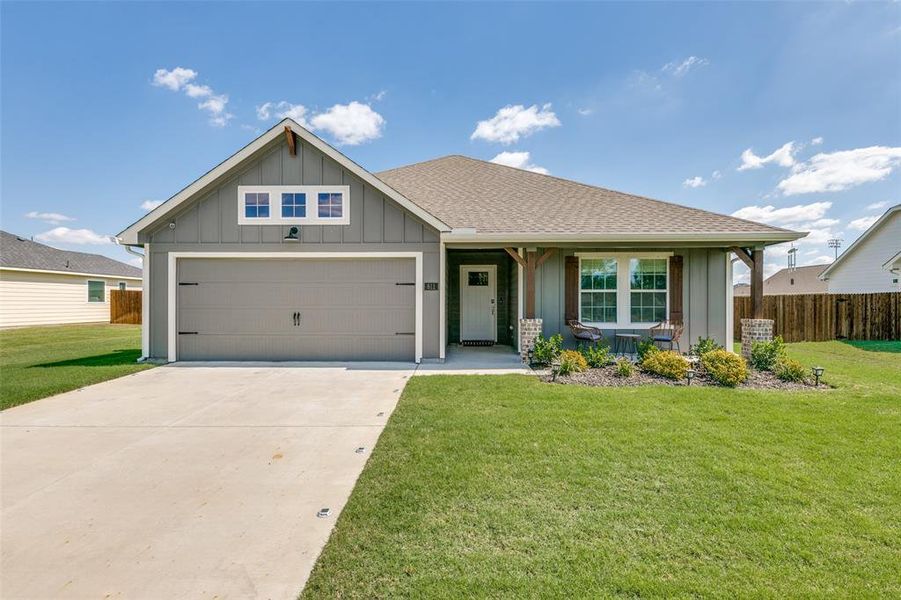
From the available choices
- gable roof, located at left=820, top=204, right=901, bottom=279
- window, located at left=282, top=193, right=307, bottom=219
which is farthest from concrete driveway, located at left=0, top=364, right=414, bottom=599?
gable roof, located at left=820, top=204, right=901, bottom=279

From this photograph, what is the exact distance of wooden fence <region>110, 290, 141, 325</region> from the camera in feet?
63.6

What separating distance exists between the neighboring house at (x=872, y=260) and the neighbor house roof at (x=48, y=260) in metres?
35.1

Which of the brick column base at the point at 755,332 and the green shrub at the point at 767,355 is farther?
the brick column base at the point at 755,332

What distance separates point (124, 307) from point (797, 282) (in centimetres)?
5055

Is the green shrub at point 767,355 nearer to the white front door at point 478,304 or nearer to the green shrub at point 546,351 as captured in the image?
the green shrub at point 546,351

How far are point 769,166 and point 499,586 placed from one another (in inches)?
821

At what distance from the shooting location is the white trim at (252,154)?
26.0 feet

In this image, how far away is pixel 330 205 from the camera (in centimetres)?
826

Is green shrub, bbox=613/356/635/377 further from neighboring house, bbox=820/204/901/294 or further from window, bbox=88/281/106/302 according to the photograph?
window, bbox=88/281/106/302

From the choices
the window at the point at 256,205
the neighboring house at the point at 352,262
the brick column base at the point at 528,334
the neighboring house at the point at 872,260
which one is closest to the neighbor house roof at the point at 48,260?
the neighboring house at the point at 352,262

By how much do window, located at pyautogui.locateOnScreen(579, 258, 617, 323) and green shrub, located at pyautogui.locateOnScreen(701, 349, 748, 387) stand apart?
2.51 meters

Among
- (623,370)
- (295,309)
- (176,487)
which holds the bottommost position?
(176,487)

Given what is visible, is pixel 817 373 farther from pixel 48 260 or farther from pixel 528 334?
pixel 48 260

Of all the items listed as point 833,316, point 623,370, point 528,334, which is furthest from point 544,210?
point 833,316
